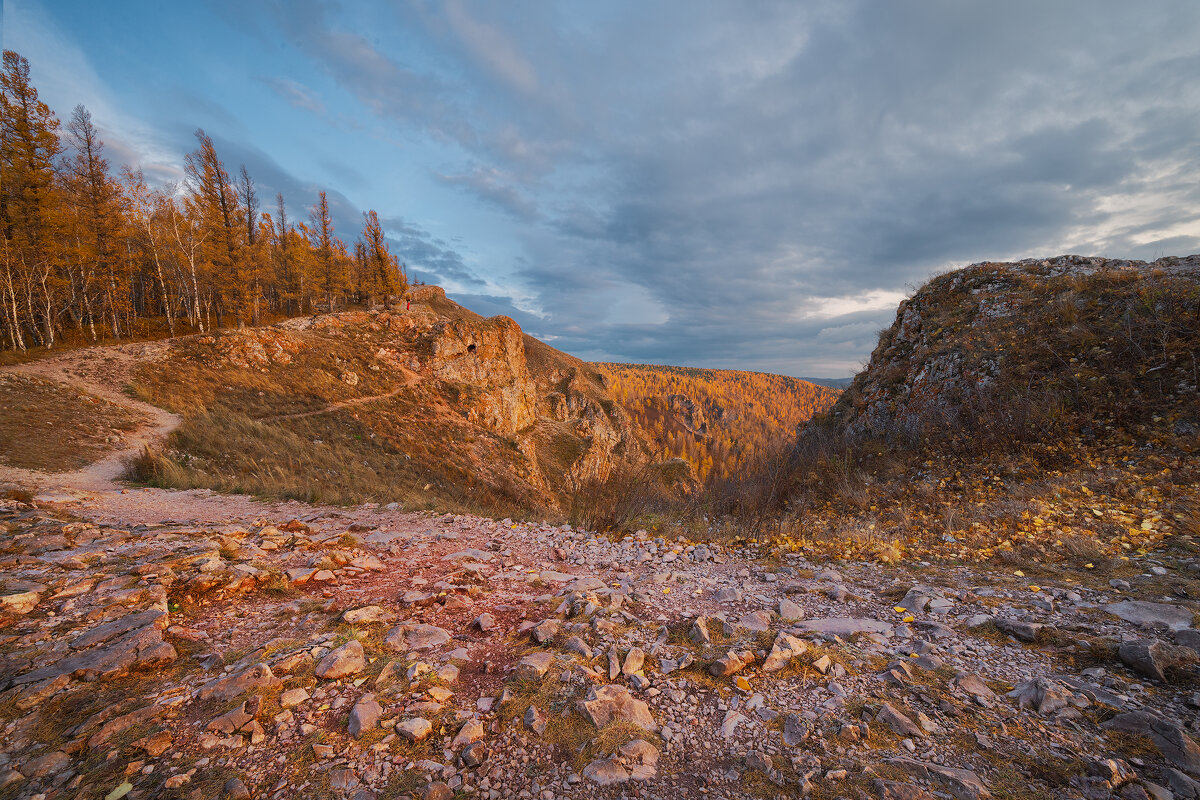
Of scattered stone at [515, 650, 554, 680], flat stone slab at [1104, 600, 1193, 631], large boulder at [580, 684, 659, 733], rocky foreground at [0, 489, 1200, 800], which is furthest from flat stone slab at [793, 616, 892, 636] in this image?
scattered stone at [515, 650, 554, 680]

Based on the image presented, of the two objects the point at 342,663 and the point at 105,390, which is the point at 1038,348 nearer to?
the point at 342,663

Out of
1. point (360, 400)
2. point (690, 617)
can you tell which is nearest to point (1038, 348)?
point (690, 617)

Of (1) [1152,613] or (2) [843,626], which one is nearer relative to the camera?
(1) [1152,613]

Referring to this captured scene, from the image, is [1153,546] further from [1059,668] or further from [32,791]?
[32,791]

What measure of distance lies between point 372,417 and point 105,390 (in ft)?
44.9

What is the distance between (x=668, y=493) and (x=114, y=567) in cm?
880

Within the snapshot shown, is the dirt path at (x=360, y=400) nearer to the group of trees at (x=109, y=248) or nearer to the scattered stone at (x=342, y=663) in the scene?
the group of trees at (x=109, y=248)

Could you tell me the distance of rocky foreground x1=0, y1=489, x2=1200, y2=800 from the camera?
6.79ft

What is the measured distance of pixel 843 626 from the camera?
12.5ft

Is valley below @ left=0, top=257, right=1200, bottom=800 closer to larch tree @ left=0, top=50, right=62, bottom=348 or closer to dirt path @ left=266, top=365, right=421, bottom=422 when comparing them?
dirt path @ left=266, top=365, right=421, bottom=422

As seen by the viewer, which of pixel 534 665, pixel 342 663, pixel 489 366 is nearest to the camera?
pixel 342 663

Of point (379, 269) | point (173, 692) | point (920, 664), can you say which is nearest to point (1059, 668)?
point (920, 664)

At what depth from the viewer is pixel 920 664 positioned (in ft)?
10.2

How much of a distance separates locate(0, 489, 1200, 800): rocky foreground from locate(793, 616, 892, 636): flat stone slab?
0.03 meters
